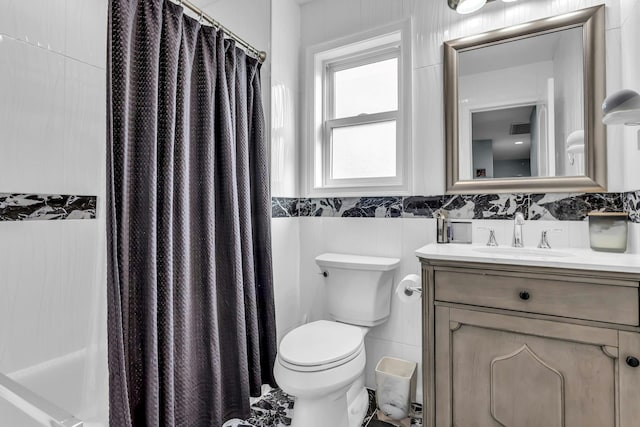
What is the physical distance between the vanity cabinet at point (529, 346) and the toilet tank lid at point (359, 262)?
45 centimetres

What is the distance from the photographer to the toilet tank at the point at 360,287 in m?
1.73

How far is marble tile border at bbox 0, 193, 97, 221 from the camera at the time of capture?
935 millimetres

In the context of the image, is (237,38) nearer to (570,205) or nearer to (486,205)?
(486,205)

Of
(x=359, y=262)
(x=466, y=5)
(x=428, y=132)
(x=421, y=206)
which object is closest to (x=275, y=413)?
(x=359, y=262)

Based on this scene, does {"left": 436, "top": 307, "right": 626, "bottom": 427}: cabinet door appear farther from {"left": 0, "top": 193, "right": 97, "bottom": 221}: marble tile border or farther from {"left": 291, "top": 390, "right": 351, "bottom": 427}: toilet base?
{"left": 0, "top": 193, "right": 97, "bottom": 221}: marble tile border

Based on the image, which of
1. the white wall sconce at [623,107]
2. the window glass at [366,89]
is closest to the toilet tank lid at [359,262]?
the window glass at [366,89]

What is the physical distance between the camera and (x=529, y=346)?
108 centimetres

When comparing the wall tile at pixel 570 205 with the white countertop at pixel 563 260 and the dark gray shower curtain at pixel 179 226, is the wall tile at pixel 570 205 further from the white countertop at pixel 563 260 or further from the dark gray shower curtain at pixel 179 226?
the dark gray shower curtain at pixel 179 226

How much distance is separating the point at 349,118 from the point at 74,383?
6.14 feet

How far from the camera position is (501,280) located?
44.1 inches

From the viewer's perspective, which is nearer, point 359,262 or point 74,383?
point 74,383

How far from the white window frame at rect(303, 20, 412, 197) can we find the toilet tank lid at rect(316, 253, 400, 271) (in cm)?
38

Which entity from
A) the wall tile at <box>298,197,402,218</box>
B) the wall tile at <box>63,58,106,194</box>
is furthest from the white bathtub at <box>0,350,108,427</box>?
the wall tile at <box>298,197,402,218</box>

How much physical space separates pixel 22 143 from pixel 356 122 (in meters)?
1.64
